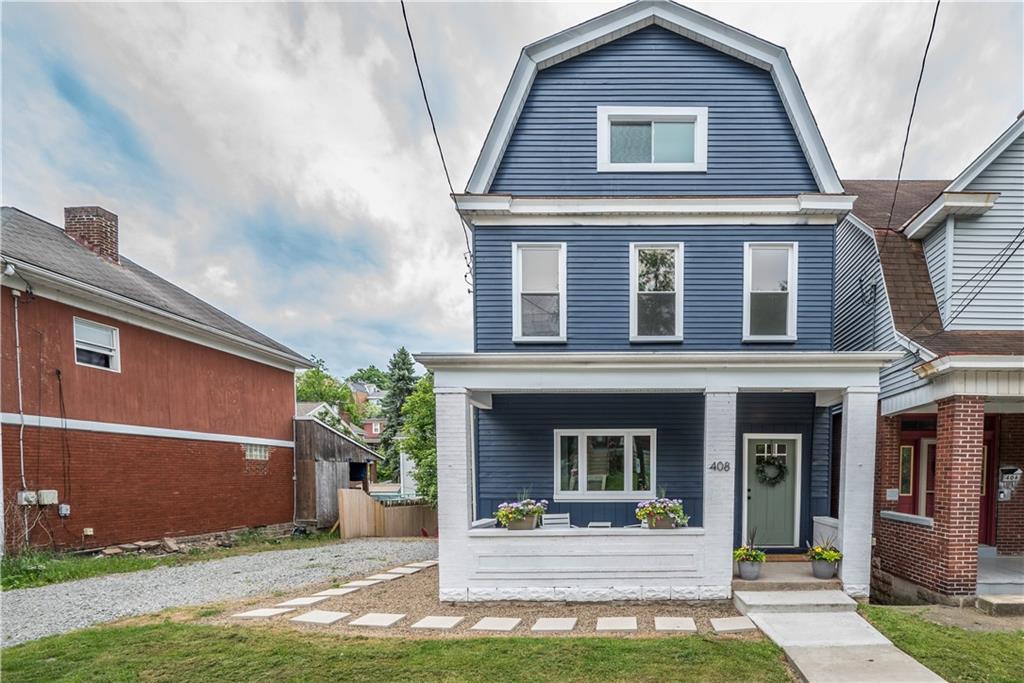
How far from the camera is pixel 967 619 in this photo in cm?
565

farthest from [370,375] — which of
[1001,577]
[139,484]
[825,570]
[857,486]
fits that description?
[1001,577]

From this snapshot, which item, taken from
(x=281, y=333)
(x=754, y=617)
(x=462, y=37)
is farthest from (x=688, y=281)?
(x=281, y=333)

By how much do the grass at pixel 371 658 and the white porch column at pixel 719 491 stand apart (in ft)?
4.53

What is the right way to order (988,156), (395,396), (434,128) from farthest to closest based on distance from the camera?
(395,396), (434,128), (988,156)

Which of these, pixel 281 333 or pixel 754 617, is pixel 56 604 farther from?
pixel 281 333

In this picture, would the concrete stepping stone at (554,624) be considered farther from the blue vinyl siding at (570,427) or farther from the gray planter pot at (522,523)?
the blue vinyl siding at (570,427)

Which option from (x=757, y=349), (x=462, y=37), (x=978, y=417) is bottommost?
(x=978, y=417)

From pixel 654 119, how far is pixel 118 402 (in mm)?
12265

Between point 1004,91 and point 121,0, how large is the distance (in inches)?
617

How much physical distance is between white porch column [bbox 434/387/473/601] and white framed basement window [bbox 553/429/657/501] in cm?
222

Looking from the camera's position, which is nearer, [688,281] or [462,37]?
[688,281]

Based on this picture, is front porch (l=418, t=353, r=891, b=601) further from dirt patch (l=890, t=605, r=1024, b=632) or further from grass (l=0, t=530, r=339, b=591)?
grass (l=0, t=530, r=339, b=591)

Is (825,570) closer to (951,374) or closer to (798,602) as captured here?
(798,602)

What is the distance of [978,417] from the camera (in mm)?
6148
